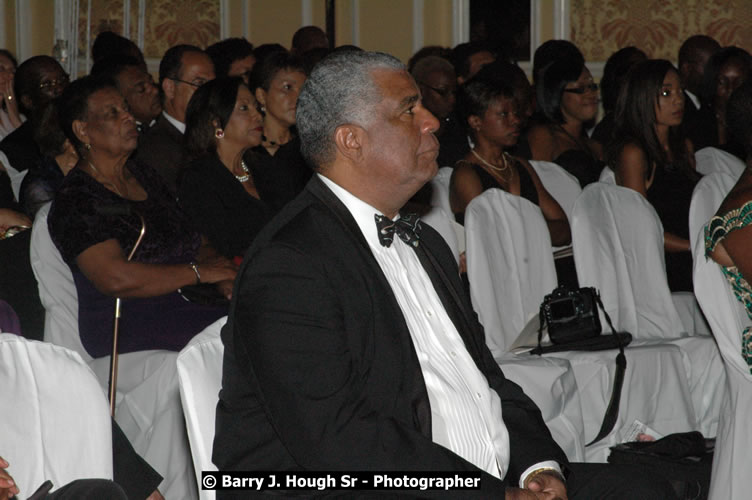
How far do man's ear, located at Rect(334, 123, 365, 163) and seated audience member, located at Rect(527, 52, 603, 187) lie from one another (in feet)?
12.5

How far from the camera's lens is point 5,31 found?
334 inches

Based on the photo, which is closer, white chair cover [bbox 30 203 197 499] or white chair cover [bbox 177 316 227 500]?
white chair cover [bbox 177 316 227 500]

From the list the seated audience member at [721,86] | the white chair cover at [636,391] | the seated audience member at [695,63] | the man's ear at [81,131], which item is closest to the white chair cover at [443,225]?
the white chair cover at [636,391]

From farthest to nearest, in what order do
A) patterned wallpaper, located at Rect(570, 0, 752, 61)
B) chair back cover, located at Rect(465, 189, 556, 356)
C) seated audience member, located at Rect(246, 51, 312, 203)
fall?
1. patterned wallpaper, located at Rect(570, 0, 752, 61)
2. seated audience member, located at Rect(246, 51, 312, 203)
3. chair back cover, located at Rect(465, 189, 556, 356)

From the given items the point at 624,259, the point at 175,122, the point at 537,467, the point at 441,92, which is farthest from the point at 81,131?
the point at 441,92

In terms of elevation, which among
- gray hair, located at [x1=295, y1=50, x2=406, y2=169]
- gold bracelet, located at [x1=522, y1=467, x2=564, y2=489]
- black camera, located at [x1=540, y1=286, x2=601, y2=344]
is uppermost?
gray hair, located at [x1=295, y1=50, x2=406, y2=169]

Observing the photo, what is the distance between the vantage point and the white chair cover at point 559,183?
17.6 feet

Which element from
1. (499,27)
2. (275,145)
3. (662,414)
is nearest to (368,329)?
(662,414)

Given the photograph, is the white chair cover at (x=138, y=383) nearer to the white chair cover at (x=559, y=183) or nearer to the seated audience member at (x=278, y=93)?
the seated audience member at (x=278, y=93)

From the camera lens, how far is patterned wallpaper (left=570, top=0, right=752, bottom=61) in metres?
8.66

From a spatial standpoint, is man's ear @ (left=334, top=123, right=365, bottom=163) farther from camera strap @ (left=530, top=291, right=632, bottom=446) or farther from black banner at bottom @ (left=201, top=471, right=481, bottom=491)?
camera strap @ (left=530, top=291, right=632, bottom=446)

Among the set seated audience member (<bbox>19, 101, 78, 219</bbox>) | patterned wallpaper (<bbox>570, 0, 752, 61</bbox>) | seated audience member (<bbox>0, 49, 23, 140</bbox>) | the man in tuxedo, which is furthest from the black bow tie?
patterned wallpaper (<bbox>570, 0, 752, 61</bbox>)

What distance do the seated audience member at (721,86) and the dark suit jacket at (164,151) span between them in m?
3.28

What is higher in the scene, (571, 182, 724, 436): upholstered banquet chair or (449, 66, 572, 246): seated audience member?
(449, 66, 572, 246): seated audience member
